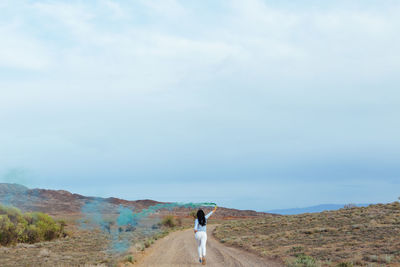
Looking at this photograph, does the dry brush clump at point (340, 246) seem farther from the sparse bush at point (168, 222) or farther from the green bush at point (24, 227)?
the sparse bush at point (168, 222)

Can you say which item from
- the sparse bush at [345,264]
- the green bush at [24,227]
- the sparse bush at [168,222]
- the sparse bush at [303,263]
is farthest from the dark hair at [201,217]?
the sparse bush at [168,222]

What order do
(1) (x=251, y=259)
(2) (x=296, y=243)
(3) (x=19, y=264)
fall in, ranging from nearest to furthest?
(1) (x=251, y=259) → (3) (x=19, y=264) → (2) (x=296, y=243)

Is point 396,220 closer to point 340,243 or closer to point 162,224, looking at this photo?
point 340,243

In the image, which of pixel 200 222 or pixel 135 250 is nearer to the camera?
pixel 200 222

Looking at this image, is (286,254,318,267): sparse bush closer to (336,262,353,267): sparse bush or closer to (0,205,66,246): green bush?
(336,262,353,267): sparse bush

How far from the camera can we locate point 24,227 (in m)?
39.6

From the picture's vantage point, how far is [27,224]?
1606 inches

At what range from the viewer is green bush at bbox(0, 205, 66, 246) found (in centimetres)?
3766

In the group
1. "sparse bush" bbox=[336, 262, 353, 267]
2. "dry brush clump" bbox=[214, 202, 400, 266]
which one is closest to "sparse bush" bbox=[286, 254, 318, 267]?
"dry brush clump" bbox=[214, 202, 400, 266]

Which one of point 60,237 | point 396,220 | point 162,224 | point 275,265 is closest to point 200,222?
point 275,265

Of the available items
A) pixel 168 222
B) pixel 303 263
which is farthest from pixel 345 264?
pixel 168 222

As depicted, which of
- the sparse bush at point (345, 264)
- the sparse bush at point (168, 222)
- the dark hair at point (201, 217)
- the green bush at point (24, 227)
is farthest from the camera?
the sparse bush at point (168, 222)

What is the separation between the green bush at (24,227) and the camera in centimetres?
3766

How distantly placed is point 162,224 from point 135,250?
40.9 meters
